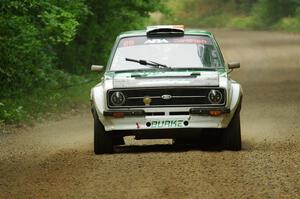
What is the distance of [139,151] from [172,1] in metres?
72.2

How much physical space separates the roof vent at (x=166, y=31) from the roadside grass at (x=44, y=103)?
219 inches

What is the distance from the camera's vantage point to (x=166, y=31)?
40.4 ft

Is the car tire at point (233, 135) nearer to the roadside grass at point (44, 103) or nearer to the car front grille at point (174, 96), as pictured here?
the car front grille at point (174, 96)

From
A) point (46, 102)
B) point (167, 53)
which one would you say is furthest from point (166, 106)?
point (46, 102)

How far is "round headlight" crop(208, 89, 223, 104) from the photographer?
10719 mm

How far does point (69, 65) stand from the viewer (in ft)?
85.1

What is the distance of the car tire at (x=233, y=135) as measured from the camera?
10859mm

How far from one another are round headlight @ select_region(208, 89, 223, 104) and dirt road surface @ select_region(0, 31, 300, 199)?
70 centimetres

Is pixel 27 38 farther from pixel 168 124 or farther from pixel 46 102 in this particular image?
pixel 168 124

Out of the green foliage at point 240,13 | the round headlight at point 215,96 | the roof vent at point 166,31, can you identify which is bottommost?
the green foliage at point 240,13

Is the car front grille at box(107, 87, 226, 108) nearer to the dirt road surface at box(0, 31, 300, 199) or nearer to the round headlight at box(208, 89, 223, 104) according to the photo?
the round headlight at box(208, 89, 223, 104)

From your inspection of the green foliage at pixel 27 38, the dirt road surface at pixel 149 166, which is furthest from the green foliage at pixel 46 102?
the dirt road surface at pixel 149 166

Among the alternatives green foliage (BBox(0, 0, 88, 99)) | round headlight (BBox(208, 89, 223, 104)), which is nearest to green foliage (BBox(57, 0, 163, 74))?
green foliage (BBox(0, 0, 88, 99))

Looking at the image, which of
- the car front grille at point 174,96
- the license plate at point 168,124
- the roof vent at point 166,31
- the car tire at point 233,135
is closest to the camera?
the license plate at point 168,124
